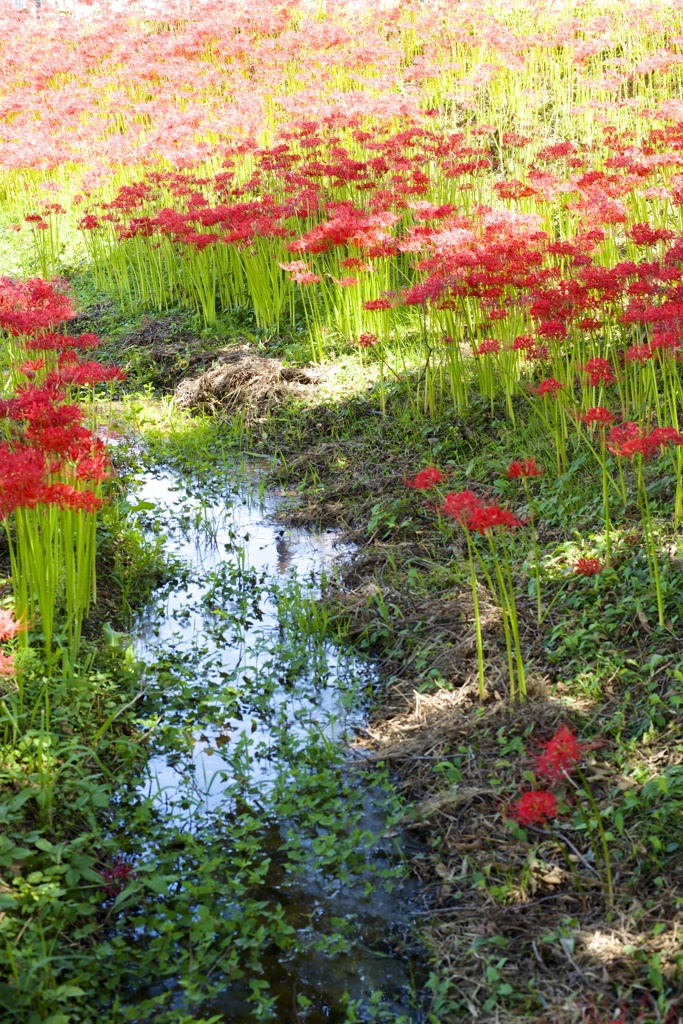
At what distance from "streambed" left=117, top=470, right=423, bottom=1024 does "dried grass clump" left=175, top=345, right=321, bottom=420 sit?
2.22 m

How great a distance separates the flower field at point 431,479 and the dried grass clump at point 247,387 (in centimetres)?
7

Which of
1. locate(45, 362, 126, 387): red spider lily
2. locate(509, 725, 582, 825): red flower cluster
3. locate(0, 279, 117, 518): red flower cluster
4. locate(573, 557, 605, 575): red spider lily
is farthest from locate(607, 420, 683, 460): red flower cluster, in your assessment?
locate(45, 362, 126, 387): red spider lily

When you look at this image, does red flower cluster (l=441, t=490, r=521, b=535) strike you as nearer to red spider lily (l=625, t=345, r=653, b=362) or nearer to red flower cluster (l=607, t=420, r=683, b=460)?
red flower cluster (l=607, t=420, r=683, b=460)

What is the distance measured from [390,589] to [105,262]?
695 cm

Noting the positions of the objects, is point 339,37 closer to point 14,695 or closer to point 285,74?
point 285,74

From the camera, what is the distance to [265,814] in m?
3.09

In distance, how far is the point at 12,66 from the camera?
45.7 feet

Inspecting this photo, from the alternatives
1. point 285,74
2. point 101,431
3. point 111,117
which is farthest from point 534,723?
point 111,117

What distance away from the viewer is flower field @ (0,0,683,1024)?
99.7 inches

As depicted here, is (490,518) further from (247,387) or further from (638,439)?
(247,387)

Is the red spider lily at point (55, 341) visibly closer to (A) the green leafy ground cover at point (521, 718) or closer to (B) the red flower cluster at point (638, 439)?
(A) the green leafy ground cover at point (521, 718)

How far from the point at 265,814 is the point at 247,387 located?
14.0ft

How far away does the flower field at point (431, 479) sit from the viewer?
253cm

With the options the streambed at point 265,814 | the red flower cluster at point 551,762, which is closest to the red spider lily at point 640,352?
the streambed at point 265,814
